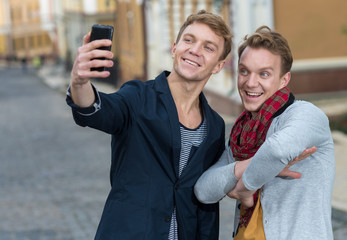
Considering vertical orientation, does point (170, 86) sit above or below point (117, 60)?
above

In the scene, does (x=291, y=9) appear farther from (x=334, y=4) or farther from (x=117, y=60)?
(x=117, y=60)

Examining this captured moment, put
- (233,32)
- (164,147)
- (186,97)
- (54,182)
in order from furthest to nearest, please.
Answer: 1. (233,32)
2. (54,182)
3. (186,97)
4. (164,147)

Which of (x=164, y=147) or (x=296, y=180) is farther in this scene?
(x=164, y=147)

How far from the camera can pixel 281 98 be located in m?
2.44

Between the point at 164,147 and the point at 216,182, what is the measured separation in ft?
0.91

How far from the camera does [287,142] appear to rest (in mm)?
2115

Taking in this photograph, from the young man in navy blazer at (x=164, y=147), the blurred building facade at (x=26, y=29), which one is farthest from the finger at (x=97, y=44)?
the blurred building facade at (x=26, y=29)

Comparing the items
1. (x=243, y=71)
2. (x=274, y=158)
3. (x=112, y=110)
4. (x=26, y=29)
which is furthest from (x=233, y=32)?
(x=26, y=29)

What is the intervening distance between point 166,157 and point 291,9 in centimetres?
1130

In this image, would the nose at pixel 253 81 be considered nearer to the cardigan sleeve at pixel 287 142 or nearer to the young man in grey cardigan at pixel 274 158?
the young man in grey cardigan at pixel 274 158

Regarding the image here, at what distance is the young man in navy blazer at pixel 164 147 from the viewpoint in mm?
2537

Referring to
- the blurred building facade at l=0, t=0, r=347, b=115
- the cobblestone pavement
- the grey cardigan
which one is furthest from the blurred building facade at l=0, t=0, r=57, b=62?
the grey cardigan

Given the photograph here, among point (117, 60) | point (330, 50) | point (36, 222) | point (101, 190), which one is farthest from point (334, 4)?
point (117, 60)

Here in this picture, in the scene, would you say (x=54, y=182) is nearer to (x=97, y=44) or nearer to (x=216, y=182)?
(x=216, y=182)
